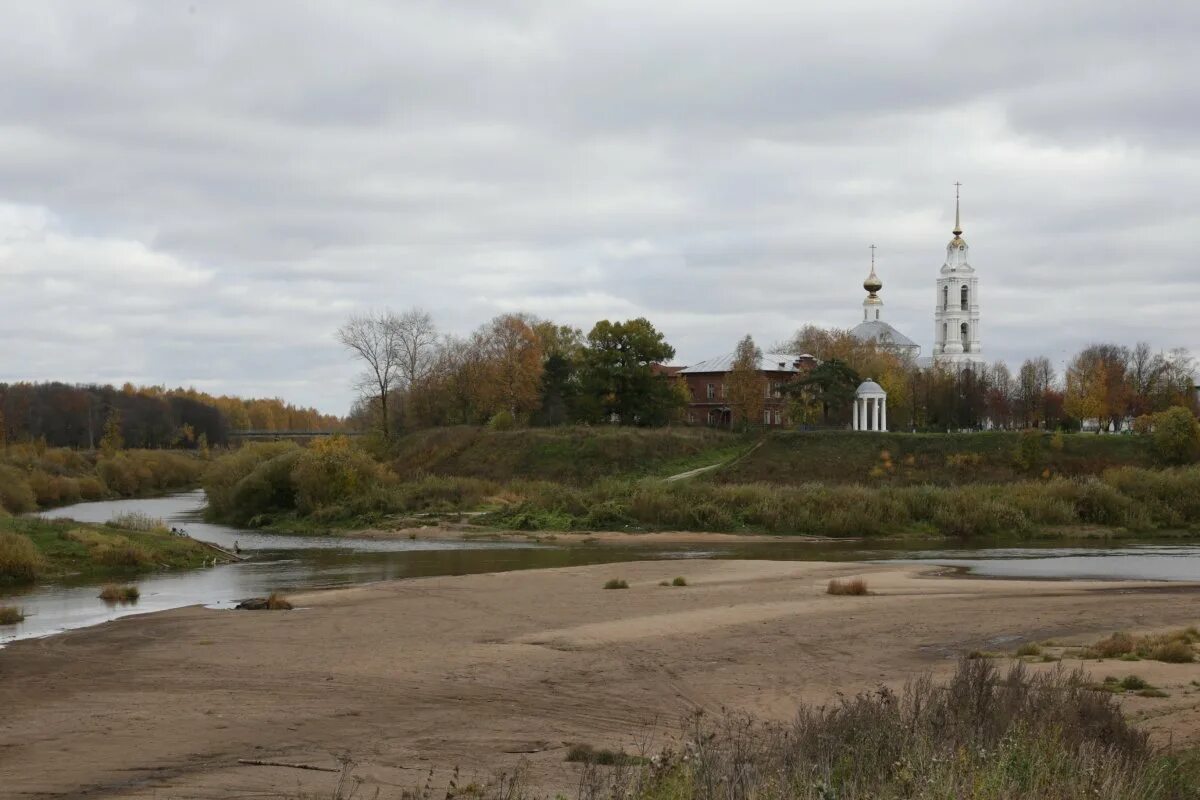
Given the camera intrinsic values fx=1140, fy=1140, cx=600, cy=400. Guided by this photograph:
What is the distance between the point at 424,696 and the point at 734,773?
30.4 ft

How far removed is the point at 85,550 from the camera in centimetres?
4025

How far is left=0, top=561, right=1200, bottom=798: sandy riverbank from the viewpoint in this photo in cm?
1446

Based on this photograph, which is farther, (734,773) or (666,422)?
(666,422)

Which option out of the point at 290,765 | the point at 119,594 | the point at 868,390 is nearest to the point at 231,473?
the point at 119,594

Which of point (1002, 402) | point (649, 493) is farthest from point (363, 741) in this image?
point (1002, 402)

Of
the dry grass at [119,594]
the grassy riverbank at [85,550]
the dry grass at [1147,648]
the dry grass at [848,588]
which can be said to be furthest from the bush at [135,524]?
the dry grass at [1147,648]

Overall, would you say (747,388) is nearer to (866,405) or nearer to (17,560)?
(866,405)

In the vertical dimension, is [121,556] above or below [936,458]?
below

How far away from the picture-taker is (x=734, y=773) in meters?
9.83

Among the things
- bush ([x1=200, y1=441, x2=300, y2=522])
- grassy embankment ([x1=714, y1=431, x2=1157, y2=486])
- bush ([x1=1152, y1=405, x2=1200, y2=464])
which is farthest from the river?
bush ([x1=1152, y1=405, x2=1200, y2=464])

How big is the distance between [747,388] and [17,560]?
72.4 m

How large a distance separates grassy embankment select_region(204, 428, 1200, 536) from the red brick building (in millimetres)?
16112

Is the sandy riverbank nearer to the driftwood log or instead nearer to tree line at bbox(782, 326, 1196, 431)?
the driftwood log

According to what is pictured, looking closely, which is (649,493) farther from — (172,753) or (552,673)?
(172,753)
